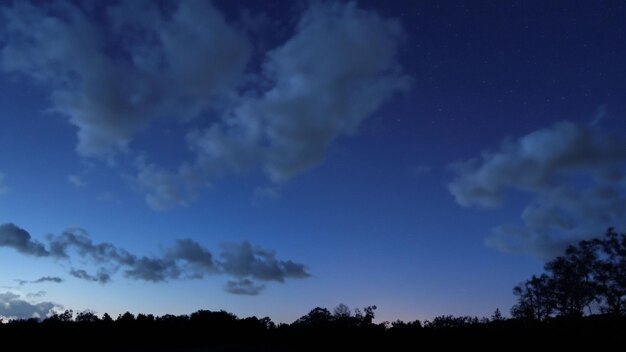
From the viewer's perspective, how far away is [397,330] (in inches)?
2061

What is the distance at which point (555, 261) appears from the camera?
7406 cm

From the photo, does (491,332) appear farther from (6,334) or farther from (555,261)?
(6,334)

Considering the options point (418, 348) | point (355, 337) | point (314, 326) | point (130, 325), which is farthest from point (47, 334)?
point (418, 348)

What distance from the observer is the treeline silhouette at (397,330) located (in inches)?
1641

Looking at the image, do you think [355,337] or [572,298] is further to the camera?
[572,298]

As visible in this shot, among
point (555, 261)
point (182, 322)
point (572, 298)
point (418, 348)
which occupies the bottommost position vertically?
point (418, 348)

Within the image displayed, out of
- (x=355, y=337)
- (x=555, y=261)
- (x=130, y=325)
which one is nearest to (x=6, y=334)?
(x=130, y=325)

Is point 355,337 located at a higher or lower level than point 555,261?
lower

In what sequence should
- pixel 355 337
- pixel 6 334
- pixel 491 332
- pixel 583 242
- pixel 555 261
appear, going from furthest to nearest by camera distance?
pixel 555 261 → pixel 583 242 → pixel 6 334 → pixel 355 337 → pixel 491 332

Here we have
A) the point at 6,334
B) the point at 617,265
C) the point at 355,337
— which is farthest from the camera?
the point at 617,265

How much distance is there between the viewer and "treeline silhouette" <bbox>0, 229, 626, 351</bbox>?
41688 millimetres

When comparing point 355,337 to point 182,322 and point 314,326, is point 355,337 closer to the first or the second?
point 314,326

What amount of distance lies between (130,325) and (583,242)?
63186 mm

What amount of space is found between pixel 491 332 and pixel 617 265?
3037 centimetres
